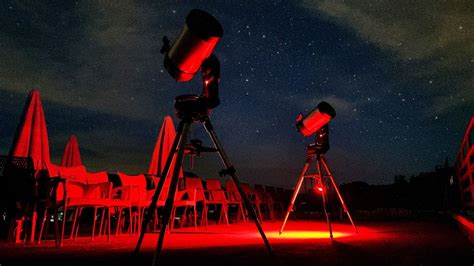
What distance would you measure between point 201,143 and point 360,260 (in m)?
1.50

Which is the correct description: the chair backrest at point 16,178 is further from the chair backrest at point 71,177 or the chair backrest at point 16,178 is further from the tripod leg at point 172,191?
the tripod leg at point 172,191

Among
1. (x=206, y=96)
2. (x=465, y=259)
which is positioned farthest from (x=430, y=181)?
(x=206, y=96)

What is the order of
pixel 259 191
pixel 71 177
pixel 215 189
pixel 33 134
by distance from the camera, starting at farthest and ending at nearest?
pixel 259 191, pixel 215 189, pixel 33 134, pixel 71 177

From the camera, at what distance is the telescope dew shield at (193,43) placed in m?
2.07

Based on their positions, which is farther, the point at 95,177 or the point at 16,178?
the point at 95,177

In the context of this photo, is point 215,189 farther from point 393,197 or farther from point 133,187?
point 393,197

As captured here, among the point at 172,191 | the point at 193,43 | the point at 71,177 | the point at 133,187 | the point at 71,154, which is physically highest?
the point at 71,154

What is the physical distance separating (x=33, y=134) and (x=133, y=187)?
8.26 ft

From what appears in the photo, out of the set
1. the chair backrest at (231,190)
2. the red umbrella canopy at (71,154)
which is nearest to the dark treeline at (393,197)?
the chair backrest at (231,190)

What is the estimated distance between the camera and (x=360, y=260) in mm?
2564

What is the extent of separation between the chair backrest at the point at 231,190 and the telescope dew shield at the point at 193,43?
6290mm

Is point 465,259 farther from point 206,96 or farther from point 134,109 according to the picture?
point 134,109

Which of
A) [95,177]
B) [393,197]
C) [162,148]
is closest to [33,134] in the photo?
[95,177]

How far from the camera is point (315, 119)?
4422mm
